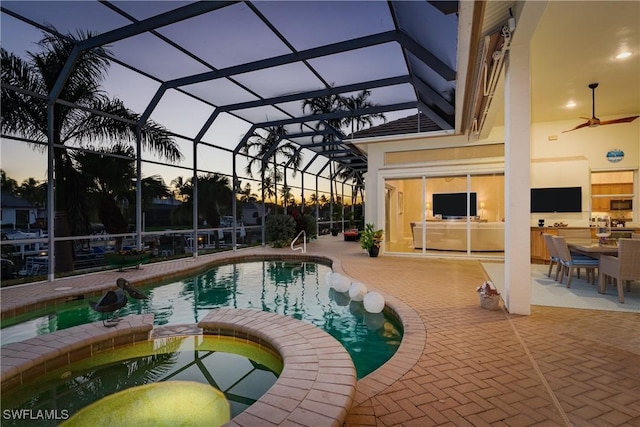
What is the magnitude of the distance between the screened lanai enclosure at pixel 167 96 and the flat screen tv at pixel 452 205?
95.7 inches

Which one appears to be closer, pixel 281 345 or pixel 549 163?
pixel 281 345

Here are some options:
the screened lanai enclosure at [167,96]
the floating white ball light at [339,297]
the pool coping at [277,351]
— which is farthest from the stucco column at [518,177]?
the pool coping at [277,351]

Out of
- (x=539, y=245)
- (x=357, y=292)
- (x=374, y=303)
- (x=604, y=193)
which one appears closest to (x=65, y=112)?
(x=357, y=292)

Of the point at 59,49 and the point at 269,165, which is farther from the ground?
the point at 59,49

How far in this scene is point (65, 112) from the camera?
7.30 m

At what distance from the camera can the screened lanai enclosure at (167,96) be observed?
543 centimetres

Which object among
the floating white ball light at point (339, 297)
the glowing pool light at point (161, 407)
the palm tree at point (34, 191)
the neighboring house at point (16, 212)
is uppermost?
the palm tree at point (34, 191)

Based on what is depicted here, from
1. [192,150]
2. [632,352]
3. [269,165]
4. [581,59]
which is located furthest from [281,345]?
[269,165]

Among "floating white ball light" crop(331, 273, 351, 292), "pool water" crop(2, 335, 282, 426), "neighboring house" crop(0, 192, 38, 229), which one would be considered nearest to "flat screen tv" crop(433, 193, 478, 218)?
"floating white ball light" crop(331, 273, 351, 292)

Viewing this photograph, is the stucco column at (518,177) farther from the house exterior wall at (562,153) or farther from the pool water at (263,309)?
the house exterior wall at (562,153)

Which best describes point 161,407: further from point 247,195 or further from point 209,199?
point 247,195

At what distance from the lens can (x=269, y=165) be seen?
46.8 feet

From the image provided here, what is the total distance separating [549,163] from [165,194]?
1068 centimetres

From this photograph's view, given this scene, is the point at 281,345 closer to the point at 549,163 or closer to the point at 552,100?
the point at 552,100
